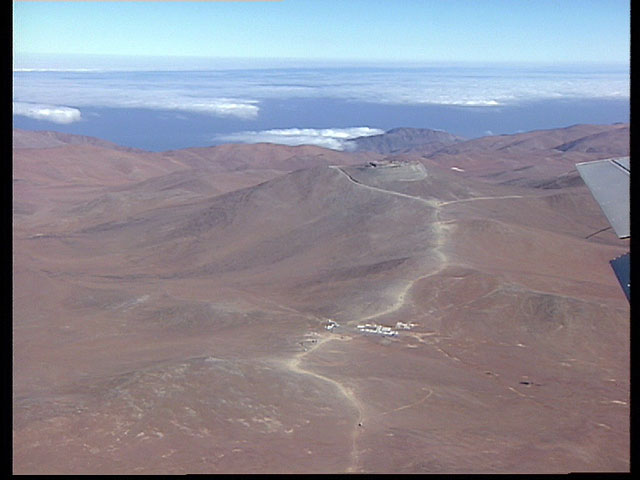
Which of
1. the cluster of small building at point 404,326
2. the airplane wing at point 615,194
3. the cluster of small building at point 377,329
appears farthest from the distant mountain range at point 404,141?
the airplane wing at point 615,194

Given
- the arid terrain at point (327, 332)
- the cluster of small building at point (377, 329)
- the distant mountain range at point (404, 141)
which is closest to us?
the arid terrain at point (327, 332)

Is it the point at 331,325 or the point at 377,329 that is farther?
the point at 331,325

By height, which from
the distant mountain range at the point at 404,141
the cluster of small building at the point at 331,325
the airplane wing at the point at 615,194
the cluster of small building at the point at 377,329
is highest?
the distant mountain range at the point at 404,141

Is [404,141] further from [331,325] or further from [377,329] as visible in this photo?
[377,329]

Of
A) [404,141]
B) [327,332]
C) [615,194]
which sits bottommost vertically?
[327,332]

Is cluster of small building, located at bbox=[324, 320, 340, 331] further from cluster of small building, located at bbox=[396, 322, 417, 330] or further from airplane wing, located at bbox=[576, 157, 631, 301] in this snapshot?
airplane wing, located at bbox=[576, 157, 631, 301]

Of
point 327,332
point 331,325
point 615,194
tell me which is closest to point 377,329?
point 331,325

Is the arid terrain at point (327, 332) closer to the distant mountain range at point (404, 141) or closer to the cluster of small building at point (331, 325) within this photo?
the cluster of small building at point (331, 325)

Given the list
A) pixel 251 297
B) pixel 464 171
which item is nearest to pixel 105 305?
pixel 251 297
